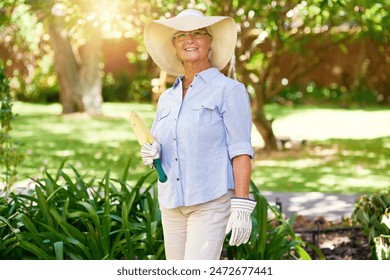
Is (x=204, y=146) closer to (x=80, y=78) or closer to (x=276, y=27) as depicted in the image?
(x=276, y=27)

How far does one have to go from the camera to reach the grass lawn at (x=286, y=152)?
10391 millimetres

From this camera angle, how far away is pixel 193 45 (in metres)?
3.77

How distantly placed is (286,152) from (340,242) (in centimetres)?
667

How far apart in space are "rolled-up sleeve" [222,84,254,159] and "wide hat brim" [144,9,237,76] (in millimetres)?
280

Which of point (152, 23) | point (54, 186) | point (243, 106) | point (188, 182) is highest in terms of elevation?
point (152, 23)

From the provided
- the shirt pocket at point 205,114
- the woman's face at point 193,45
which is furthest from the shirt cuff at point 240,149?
the woman's face at point 193,45

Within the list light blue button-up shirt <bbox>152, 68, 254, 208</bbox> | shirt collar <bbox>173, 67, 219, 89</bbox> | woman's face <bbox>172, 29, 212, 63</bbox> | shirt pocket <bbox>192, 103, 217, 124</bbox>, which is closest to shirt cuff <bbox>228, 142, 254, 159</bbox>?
light blue button-up shirt <bbox>152, 68, 254, 208</bbox>

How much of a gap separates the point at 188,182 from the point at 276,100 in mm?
19057

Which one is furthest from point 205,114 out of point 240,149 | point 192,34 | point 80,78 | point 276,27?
point 80,78

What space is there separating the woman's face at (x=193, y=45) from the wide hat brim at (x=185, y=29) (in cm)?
7

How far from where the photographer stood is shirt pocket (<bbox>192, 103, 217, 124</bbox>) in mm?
3707

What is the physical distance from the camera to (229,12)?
995 centimetres
